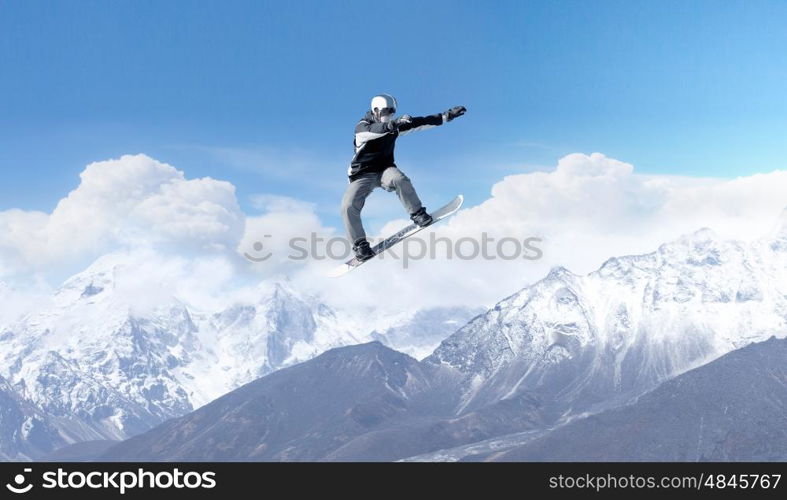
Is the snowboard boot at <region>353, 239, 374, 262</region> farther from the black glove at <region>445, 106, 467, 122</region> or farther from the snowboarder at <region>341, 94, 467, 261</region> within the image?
the black glove at <region>445, 106, 467, 122</region>

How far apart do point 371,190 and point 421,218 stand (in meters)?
3.64

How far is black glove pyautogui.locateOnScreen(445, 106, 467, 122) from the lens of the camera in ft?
146

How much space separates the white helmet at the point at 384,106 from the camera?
45344 mm

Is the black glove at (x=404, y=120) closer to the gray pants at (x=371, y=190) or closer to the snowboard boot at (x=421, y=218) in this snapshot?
the gray pants at (x=371, y=190)

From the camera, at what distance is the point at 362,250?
5081 cm

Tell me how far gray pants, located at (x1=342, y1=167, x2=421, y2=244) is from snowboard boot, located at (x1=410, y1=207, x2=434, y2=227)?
48 cm

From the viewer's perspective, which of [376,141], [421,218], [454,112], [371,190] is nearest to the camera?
[454,112]

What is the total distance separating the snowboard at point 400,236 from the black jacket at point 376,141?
Answer: 522 cm
